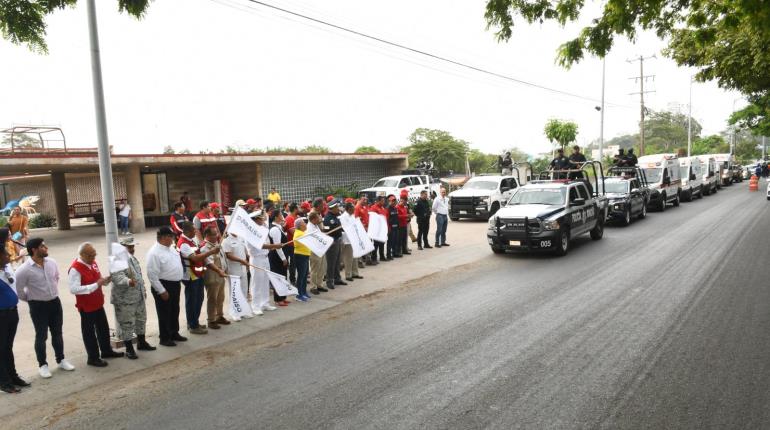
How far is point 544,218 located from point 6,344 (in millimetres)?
11395

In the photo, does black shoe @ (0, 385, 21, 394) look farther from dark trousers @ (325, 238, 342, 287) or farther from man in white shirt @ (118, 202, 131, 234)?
man in white shirt @ (118, 202, 131, 234)

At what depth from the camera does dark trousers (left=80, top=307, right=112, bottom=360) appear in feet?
21.4

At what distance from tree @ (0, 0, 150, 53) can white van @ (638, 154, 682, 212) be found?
987 inches

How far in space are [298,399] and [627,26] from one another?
27.6 feet

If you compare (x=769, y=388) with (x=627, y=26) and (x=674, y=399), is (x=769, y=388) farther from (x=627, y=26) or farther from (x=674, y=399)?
(x=627, y=26)

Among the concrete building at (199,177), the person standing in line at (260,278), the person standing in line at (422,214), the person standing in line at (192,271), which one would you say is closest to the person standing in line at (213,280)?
the person standing in line at (192,271)

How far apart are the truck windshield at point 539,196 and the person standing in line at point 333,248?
6.17 meters

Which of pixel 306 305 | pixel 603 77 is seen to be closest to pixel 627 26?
pixel 306 305

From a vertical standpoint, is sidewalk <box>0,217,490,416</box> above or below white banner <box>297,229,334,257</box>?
below

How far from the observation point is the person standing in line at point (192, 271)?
7.62 metres

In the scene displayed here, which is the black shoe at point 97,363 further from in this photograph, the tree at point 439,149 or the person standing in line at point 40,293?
the tree at point 439,149

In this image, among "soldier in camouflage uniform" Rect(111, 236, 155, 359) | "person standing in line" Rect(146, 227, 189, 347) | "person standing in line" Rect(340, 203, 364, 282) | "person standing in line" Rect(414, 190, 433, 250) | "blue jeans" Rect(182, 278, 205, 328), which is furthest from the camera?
"person standing in line" Rect(414, 190, 433, 250)

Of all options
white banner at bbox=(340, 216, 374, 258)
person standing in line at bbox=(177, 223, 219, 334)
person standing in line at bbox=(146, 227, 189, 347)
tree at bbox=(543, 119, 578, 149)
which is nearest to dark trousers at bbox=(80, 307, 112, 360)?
person standing in line at bbox=(146, 227, 189, 347)

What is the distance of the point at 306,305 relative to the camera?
31.2 ft
